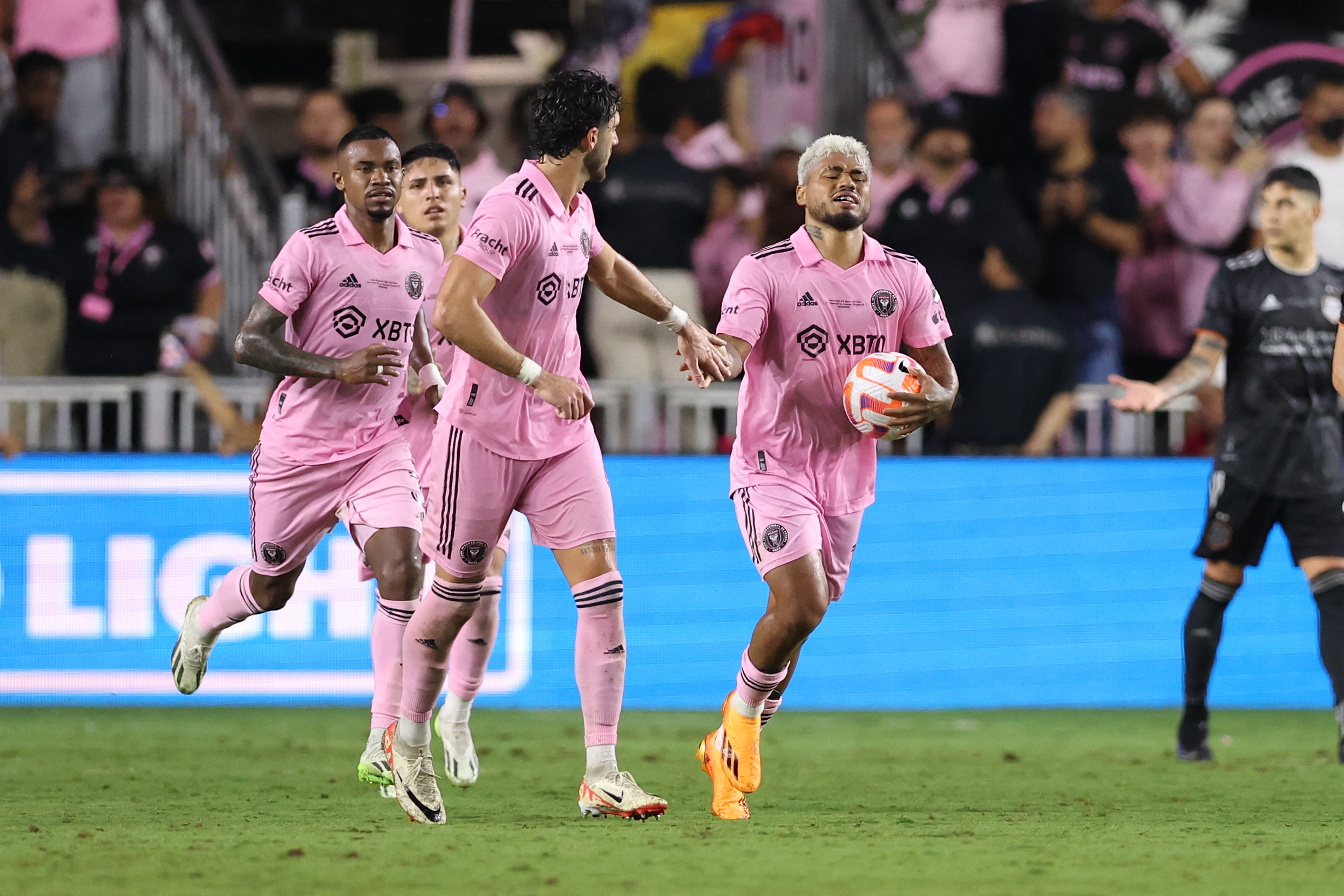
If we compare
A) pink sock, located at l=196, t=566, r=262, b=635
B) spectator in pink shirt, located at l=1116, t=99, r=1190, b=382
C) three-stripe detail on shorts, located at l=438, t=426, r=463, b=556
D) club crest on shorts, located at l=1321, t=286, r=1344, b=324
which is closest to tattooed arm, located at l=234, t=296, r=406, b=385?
three-stripe detail on shorts, located at l=438, t=426, r=463, b=556

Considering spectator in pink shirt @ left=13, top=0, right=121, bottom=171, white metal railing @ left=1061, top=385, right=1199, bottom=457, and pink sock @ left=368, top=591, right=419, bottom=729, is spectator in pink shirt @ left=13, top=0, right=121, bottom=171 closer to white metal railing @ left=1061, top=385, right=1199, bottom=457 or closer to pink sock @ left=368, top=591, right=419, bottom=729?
pink sock @ left=368, top=591, right=419, bottom=729

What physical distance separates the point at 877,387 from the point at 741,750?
144cm

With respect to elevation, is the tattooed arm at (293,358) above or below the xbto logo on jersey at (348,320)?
below

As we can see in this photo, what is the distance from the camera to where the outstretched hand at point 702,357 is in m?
6.52

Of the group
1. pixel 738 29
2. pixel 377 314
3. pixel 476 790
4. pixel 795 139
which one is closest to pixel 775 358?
pixel 377 314

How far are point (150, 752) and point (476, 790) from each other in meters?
2.17

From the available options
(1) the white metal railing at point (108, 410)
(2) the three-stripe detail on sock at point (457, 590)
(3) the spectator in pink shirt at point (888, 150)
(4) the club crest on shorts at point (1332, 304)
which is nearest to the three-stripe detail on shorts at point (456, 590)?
(2) the three-stripe detail on sock at point (457, 590)

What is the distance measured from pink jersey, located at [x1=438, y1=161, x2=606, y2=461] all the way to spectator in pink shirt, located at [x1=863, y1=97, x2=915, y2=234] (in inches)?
245

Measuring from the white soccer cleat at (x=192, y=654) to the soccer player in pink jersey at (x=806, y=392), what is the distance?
250 centimetres

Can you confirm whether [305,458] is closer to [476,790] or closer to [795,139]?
[476,790]

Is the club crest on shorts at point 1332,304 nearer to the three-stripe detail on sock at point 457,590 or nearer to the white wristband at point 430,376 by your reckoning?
the white wristband at point 430,376

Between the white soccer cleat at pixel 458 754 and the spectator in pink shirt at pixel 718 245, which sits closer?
the white soccer cleat at pixel 458 754

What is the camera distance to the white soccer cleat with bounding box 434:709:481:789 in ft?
25.5

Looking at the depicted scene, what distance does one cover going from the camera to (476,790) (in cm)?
761
